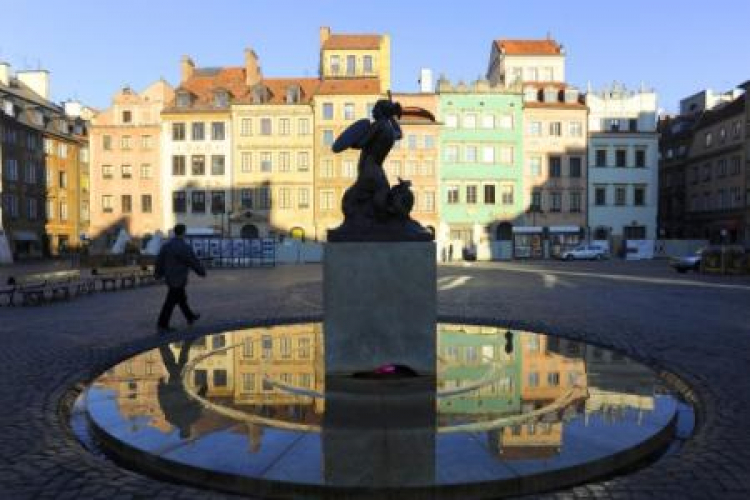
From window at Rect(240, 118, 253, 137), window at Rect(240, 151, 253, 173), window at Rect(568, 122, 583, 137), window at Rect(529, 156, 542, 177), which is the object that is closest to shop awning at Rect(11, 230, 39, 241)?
window at Rect(240, 151, 253, 173)

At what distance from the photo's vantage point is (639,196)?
200 feet

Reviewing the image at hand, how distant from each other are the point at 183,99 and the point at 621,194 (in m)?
42.8

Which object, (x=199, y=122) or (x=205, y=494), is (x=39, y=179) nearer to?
(x=199, y=122)

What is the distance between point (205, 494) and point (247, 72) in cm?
5975

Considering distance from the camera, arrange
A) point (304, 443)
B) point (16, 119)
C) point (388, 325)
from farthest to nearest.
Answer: point (16, 119), point (388, 325), point (304, 443)

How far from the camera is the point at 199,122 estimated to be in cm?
5650

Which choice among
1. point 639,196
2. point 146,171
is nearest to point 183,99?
point 146,171

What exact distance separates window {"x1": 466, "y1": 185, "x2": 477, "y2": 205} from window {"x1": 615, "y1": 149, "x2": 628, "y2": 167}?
14.7 meters

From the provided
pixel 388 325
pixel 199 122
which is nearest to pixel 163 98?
pixel 199 122

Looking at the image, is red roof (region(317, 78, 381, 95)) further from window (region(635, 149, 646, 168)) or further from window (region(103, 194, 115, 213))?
window (region(635, 149, 646, 168))

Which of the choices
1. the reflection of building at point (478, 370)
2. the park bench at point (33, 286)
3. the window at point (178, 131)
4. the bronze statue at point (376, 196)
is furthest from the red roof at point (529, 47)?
the bronze statue at point (376, 196)

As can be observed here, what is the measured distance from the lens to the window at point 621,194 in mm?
60656

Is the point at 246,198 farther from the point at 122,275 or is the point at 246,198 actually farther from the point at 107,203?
the point at 122,275

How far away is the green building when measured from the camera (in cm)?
5841
